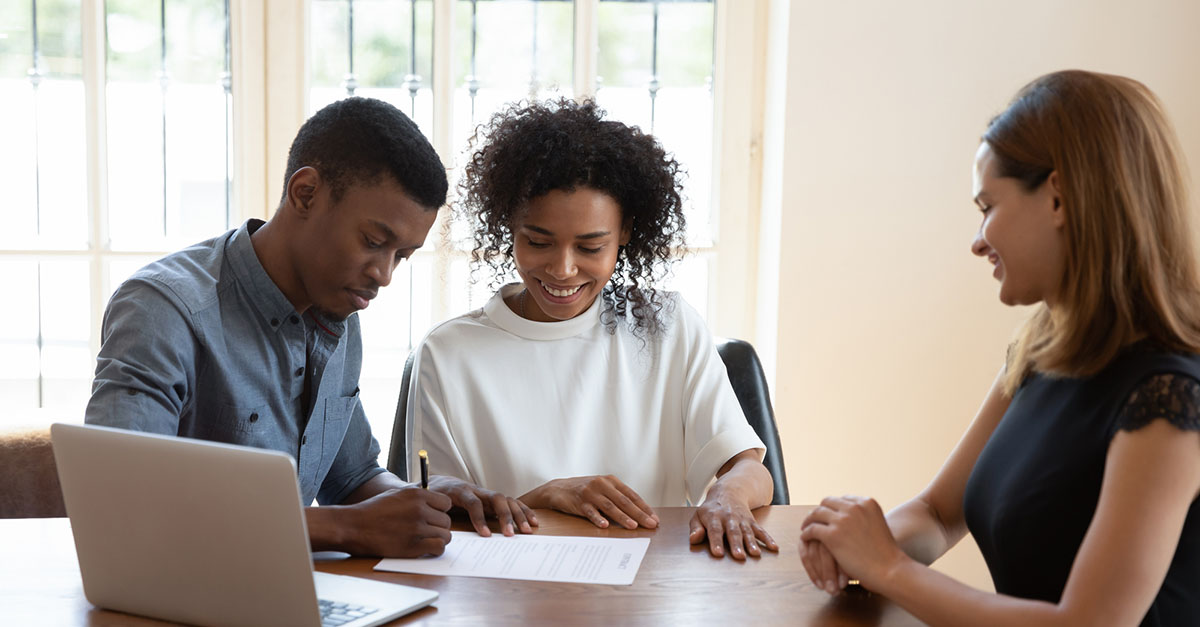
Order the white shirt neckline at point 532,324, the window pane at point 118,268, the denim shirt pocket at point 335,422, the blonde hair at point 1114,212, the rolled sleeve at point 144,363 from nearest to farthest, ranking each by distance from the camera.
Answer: the blonde hair at point 1114,212 < the rolled sleeve at point 144,363 < the denim shirt pocket at point 335,422 < the white shirt neckline at point 532,324 < the window pane at point 118,268

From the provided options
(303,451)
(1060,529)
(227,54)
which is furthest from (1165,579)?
(227,54)

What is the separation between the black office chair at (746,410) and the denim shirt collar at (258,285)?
1.55ft

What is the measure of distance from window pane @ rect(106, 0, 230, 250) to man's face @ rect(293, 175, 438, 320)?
1.51 meters

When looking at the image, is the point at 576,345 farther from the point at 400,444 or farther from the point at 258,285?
the point at 258,285

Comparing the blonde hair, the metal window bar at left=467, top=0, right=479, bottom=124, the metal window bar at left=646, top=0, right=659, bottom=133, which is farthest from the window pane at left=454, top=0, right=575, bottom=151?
the blonde hair

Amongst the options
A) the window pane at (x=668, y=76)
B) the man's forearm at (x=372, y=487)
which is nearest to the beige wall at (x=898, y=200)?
the window pane at (x=668, y=76)

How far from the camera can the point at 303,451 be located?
1756 millimetres

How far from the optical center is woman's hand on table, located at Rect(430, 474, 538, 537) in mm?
1519

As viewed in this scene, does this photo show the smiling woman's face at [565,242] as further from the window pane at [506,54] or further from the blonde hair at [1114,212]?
the window pane at [506,54]

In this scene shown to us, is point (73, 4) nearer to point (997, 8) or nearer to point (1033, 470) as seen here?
point (997, 8)

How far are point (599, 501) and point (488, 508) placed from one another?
170 millimetres

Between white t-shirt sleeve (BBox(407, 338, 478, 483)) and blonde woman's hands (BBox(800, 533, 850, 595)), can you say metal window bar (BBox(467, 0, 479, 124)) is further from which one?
blonde woman's hands (BBox(800, 533, 850, 595))

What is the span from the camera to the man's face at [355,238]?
1.64 m

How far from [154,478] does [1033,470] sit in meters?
1.00
